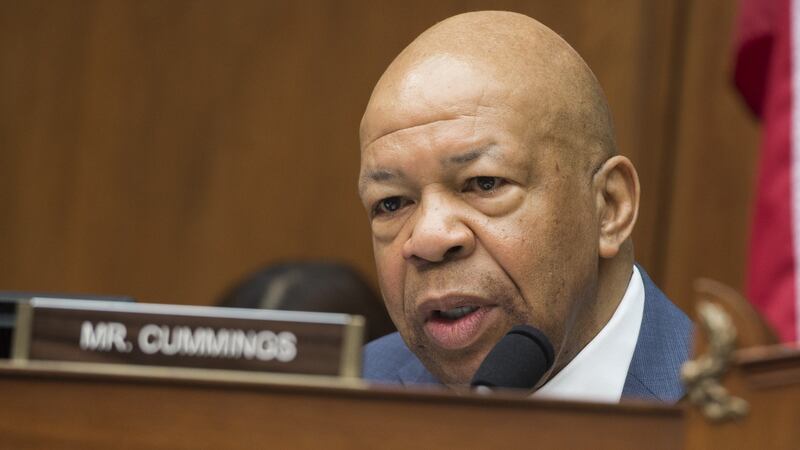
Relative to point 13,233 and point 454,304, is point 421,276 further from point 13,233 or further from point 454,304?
point 13,233

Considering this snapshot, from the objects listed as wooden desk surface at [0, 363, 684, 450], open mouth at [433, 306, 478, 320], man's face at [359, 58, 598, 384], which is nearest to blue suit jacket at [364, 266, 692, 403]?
man's face at [359, 58, 598, 384]

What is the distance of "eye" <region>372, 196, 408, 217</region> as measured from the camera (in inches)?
68.9

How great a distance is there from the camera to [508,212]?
1666mm

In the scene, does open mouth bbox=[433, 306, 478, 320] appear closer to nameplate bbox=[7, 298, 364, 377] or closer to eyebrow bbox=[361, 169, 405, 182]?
eyebrow bbox=[361, 169, 405, 182]

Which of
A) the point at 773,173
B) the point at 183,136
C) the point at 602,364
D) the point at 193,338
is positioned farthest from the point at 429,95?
the point at 183,136

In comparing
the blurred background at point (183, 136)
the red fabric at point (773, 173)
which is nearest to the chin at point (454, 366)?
the red fabric at point (773, 173)

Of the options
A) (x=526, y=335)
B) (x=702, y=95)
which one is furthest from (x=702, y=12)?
(x=526, y=335)

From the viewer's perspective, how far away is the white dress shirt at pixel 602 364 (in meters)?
1.74

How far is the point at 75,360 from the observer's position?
40.4 inches

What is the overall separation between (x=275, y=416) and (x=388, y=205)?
0.83 meters

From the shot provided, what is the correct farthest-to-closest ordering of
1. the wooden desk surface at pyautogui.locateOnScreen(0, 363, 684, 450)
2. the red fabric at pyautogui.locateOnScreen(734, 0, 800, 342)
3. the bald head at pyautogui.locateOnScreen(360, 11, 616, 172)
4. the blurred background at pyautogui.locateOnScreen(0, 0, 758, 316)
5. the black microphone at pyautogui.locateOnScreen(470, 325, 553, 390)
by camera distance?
the blurred background at pyautogui.locateOnScreen(0, 0, 758, 316)
the red fabric at pyautogui.locateOnScreen(734, 0, 800, 342)
the bald head at pyautogui.locateOnScreen(360, 11, 616, 172)
the black microphone at pyautogui.locateOnScreen(470, 325, 553, 390)
the wooden desk surface at pyautogui.locateOnScreen(0, 363, 684, 450)

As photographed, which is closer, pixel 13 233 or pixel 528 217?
pixel 528 217

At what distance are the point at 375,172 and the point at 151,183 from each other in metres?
1.93

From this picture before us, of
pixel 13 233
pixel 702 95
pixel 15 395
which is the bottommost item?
pixel 13 233
